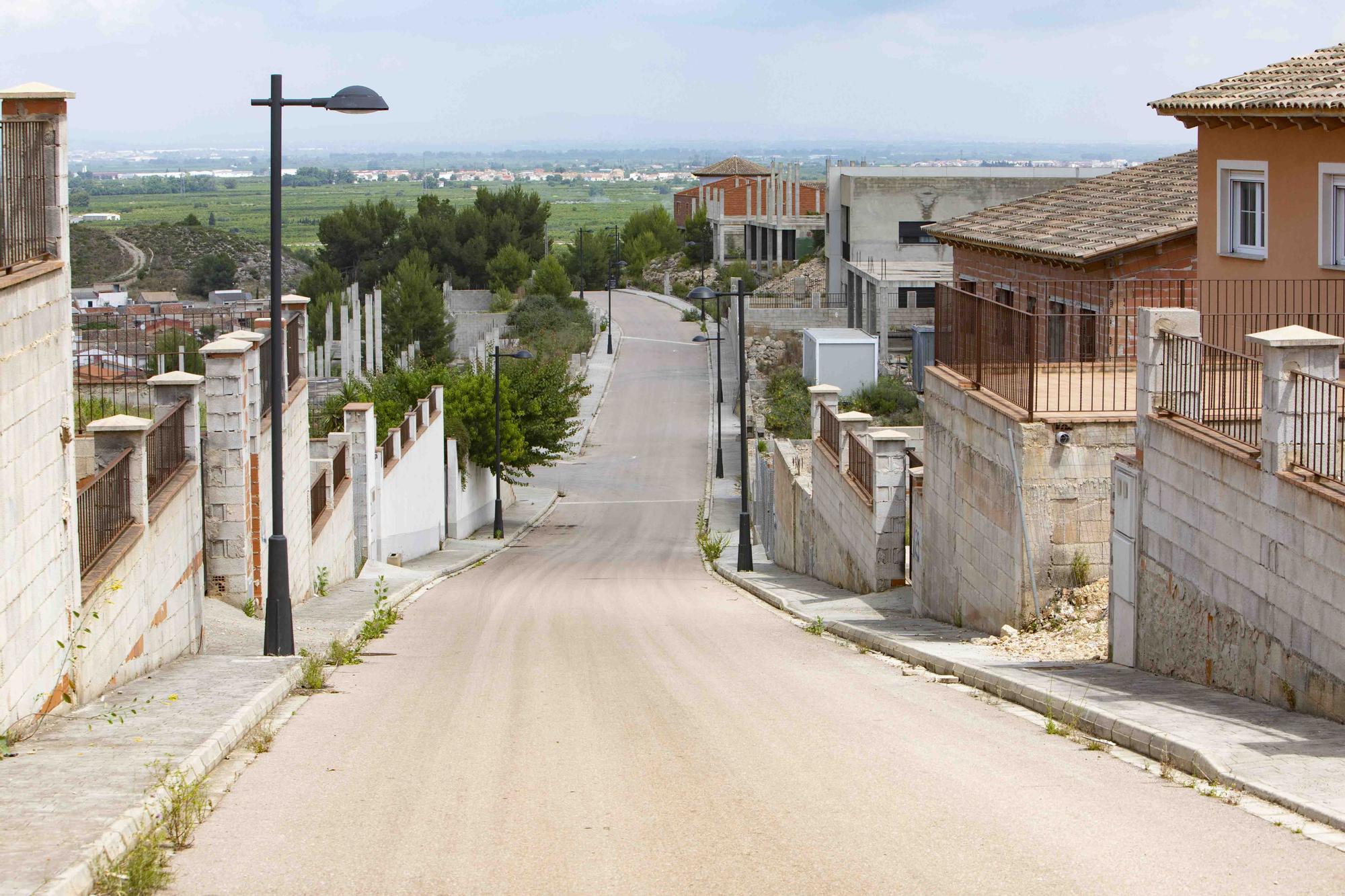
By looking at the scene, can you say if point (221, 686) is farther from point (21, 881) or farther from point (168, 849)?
point (21, 881)

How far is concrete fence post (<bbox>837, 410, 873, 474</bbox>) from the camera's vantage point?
23.7 meters

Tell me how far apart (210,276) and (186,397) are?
455ft

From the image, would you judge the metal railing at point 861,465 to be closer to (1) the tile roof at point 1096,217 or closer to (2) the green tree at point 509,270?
(1) the tile roof at point 1096,217

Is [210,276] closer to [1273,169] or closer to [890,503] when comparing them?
[890,503]

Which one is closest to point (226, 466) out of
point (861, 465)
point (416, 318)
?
point (861, 465)

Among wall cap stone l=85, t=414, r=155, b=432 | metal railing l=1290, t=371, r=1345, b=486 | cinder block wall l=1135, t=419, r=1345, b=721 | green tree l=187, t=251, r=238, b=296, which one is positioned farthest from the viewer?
green tree l=187, t=251, r=238, b=296

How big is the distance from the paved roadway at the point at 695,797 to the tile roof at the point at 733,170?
12038cm

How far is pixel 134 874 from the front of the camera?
255 inches

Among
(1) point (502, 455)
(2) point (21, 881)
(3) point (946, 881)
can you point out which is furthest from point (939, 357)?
(1) point (502, 455)

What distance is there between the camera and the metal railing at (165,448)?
14.5m

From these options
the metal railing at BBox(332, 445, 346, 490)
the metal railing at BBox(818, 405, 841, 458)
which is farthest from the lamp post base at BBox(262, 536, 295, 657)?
the metal railing at BBox(818, 405, 841, 458)

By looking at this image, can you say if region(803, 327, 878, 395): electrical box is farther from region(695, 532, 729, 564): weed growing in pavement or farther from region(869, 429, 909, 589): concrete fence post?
region(869, 429, 909, 589): concrete fence post

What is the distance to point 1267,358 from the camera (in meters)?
10.4

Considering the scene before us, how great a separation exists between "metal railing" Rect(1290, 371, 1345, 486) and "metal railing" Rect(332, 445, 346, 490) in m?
18.4
